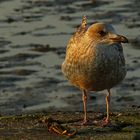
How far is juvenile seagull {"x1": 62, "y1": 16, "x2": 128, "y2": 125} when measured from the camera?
8109mm

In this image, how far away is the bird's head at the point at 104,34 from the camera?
8.08 meters

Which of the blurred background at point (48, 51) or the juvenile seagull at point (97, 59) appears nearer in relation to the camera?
the juvenile seagull at point (97, 59)

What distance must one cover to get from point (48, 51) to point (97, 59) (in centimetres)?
721

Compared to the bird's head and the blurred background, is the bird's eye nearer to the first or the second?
the bird's head

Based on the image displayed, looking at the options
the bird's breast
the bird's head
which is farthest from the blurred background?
the bird's head

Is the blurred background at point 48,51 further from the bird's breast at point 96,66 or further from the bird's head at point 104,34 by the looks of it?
the bird's head at point 104,34

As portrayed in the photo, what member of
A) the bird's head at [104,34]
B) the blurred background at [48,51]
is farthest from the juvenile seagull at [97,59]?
the blurred background at [48,51]

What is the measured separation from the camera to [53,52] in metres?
15.2

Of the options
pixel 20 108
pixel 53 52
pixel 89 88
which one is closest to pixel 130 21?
pixel 53 52

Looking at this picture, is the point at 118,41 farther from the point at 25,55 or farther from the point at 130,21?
the point at 130,21

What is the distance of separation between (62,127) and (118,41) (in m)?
1.14

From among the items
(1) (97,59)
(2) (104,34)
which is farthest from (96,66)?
(2) (104,34)

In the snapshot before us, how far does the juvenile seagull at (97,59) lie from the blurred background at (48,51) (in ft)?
11.9

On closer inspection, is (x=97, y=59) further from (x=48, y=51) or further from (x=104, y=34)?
(x=48, y=51)
